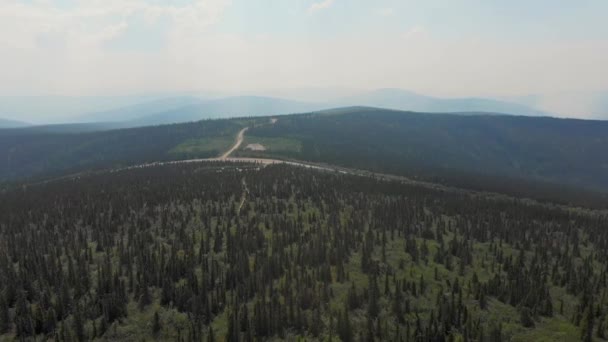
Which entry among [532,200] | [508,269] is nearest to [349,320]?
[508,269]

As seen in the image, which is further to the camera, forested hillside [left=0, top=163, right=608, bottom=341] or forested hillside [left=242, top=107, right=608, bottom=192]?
Answer: forested hillside [left=242, top=107, right=608, bottom=192]

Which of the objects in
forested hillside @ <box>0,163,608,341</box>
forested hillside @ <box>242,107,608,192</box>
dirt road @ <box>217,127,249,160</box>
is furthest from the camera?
forested hillside @ <box>242,107,608,192</box>

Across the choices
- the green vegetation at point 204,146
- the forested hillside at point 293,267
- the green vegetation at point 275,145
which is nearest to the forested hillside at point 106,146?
the green vegetation at point 204,146

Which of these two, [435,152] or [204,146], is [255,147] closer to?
[204,146]

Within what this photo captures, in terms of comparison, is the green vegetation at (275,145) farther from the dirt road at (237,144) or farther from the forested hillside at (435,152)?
the dirt road at (237,144)

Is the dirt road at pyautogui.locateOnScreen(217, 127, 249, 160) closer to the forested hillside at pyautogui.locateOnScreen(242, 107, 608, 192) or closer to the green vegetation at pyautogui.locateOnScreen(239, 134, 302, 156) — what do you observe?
the green vegetation at pyautogui.locateOnScreen(239, 134, 302, 156)

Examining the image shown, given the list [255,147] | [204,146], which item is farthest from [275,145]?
[204,146]

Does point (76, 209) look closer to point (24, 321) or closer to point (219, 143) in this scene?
point (24, 321)

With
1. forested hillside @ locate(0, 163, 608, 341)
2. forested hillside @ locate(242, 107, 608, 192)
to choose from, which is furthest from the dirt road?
forested hillside @ locate(0, 163, 608, 341)

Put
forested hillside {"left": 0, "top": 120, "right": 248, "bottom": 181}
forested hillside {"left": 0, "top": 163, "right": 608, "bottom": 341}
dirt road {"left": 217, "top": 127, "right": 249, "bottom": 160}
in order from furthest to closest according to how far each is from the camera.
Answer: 1. forested hillside {"left": 0, "top": 120, "right": 248, "bottom": 181}
2. dirt road {"left": 217, "top": 127, "right": 249, "bottom": 160}
3. forested hillside {"left": 0, "top": 163, "right": 608, "bottom": 341}
